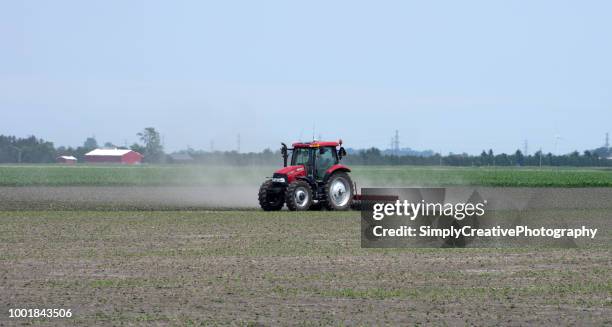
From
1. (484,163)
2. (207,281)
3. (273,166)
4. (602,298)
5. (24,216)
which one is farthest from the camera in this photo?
(484,163)

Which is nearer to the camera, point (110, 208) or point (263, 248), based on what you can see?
point (263, 248)

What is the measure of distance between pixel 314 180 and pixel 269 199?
7.00ft

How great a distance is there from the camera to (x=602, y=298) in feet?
56.3

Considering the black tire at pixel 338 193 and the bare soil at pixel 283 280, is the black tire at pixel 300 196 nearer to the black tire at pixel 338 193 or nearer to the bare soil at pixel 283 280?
the black tire at pixel 338 193

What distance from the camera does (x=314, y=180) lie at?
38.6 m

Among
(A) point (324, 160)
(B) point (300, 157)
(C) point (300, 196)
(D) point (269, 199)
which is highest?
(B) point (300, 157)

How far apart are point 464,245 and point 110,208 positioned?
1954cm

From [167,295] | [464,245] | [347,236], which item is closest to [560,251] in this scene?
[464,245]

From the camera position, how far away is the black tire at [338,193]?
38281 mm

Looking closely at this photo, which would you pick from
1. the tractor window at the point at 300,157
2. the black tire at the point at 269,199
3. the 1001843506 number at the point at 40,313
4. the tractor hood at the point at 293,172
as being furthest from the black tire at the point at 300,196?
the 1001843506 number at the point at 40,313

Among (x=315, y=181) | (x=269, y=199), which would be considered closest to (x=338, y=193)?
(x=315, y=181)

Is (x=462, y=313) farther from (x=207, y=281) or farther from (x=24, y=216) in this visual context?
(x=24, y=216)

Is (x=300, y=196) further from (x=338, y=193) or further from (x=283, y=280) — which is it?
(x=283, y=280)

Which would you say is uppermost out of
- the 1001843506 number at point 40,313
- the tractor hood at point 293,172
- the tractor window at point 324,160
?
the tractor window at point 324,160
